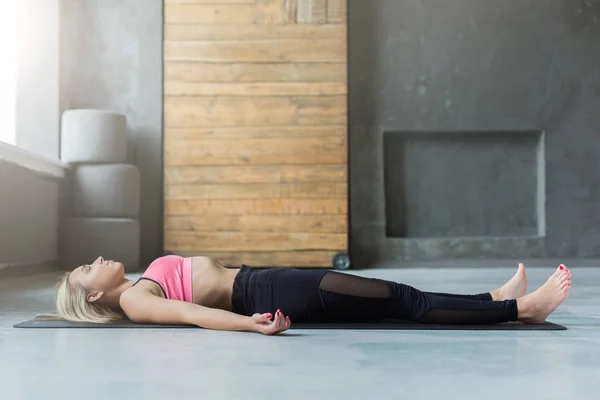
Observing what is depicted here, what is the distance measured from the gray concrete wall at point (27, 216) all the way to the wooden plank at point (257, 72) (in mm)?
1336

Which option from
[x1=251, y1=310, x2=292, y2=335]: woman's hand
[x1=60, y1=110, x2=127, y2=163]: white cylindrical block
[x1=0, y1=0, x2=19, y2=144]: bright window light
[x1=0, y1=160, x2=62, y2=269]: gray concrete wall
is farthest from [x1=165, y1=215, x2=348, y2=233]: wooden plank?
[x1=251, y1=310, x2=292, y2=335]: woman's hand

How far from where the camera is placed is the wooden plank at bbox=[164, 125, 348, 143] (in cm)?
559

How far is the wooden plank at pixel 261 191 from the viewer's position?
219 inches

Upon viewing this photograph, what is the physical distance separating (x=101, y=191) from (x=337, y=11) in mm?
2370

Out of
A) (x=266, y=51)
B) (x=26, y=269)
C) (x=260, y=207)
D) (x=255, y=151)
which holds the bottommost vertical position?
(x=26, y=269)

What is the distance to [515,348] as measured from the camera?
1.89 m

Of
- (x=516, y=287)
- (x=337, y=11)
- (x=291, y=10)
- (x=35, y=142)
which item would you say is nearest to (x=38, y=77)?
(x=35, y=142)

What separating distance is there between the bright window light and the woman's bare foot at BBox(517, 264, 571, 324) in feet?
14.3

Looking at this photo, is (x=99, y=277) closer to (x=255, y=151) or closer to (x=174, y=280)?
(x=174, y=280)

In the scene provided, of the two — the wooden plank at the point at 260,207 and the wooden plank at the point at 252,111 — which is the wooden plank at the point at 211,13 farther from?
the wooden plank at the point at 260,207

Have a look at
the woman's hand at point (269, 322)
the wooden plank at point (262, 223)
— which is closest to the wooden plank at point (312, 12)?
the wooden plank at point (262, 223)

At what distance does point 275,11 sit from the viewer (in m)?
5.65

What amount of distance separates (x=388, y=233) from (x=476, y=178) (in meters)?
0.89

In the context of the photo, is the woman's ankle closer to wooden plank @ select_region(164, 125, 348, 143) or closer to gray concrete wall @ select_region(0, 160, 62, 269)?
gray concrete wall @ select_region(0, 160, 62, 269)
